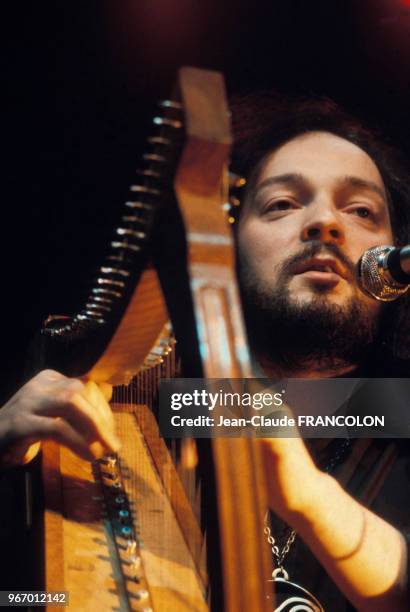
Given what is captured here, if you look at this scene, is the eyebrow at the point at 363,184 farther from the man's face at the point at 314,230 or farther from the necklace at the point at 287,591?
the necklace at the point at 287,591

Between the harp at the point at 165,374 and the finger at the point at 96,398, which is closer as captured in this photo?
the harp at the point at 165,374

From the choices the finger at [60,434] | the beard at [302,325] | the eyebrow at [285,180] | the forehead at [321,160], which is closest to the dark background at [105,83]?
the forehead at [321,160]

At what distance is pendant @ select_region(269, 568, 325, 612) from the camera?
1.35 metres

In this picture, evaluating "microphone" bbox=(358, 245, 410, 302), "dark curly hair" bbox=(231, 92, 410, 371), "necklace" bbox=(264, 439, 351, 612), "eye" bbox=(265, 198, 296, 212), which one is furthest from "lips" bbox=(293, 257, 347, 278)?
"necklace" bbox=(264, 439, 351, 612)

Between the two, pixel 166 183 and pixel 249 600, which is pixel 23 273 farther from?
pixel 249 600

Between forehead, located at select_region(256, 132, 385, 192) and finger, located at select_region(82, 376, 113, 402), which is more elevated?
forehead, located at select_region(256, 132, 385, 192)

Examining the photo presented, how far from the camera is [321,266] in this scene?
1.68 m

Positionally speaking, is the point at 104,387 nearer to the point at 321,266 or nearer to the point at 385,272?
the point at 385,272

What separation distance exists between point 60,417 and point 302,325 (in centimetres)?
75

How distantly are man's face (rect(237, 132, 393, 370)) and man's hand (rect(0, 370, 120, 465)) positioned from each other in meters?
0.66

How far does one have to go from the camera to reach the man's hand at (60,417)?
1152 millimetres

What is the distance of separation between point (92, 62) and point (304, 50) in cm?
57

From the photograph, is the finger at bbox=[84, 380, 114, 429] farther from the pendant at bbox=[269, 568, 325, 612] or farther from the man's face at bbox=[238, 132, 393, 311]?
the man's face at bbox=[238, 132, 393, 311]

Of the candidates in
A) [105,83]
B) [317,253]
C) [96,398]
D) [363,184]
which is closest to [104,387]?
[96,398]
